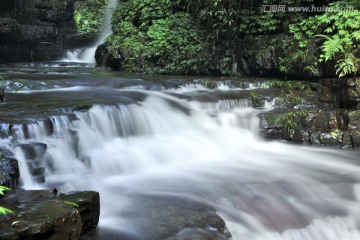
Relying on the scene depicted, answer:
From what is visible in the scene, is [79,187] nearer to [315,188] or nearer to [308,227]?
[308,227]

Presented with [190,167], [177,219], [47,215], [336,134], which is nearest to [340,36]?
[336,134]

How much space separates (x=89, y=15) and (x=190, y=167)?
70.9 ft

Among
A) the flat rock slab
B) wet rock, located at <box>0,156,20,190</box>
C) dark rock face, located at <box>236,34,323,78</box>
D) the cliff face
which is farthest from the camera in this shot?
the cliff face

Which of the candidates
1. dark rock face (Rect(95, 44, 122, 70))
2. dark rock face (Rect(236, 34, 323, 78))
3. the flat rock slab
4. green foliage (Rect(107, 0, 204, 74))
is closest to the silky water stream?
the flat rock slab

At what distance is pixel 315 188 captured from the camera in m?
5.58

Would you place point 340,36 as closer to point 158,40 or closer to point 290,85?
point 290,85

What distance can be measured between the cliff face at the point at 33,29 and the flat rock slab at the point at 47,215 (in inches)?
588

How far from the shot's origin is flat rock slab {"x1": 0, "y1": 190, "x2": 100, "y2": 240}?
3.02 meters

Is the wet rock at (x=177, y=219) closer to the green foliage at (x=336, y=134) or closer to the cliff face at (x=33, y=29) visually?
the green foliage at (x=336, y=134)

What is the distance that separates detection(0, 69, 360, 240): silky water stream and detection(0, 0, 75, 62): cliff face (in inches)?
390

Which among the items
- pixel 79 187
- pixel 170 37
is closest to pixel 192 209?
pixel 79 187

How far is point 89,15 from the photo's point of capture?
84.1ft

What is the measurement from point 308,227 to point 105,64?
12551 mm

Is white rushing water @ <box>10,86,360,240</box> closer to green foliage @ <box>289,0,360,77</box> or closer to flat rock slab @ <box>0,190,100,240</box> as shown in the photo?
flat rock slab @ <box>0,190,100,240</box>
